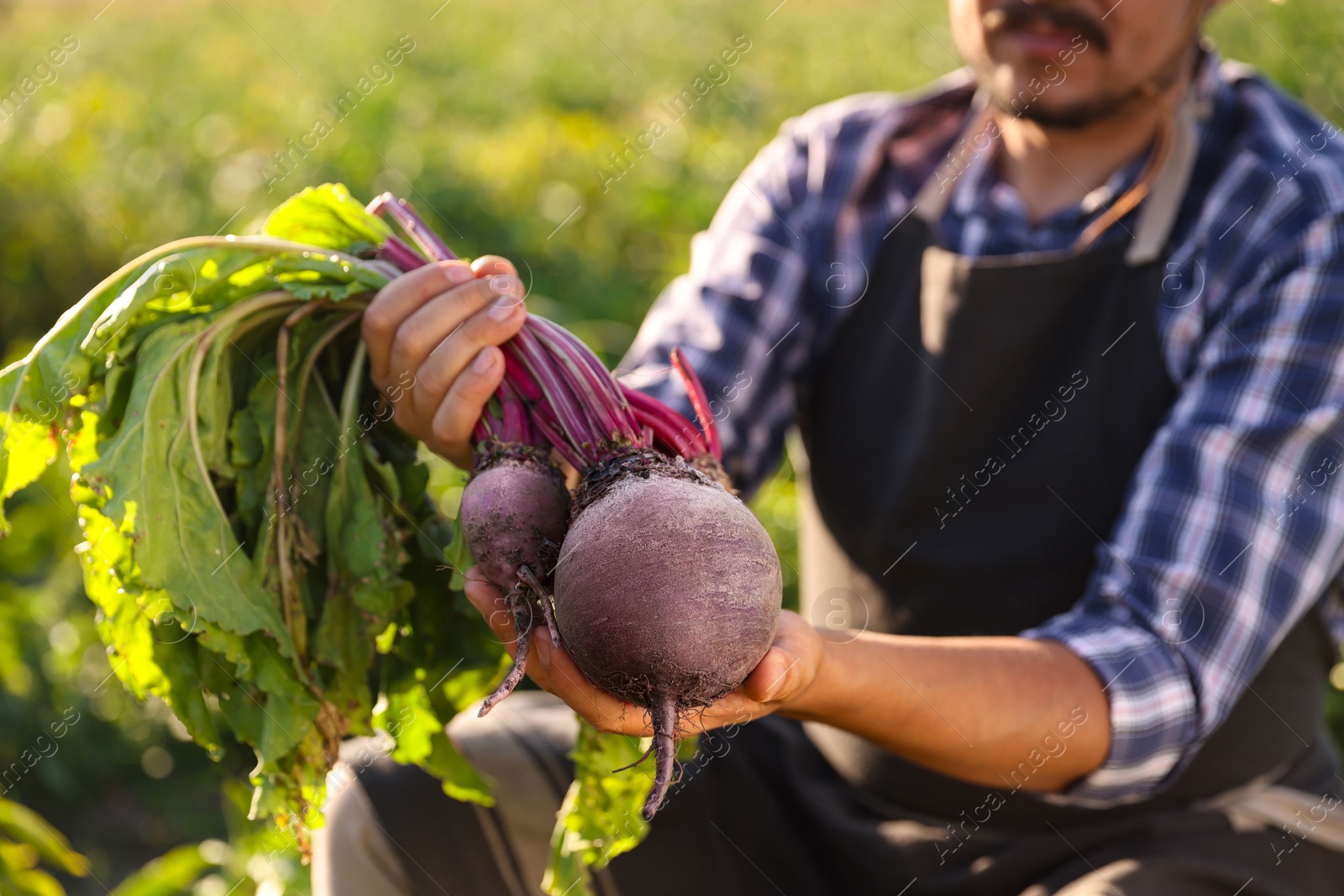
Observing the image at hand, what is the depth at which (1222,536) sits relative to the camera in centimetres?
175

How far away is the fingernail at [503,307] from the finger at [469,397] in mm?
50

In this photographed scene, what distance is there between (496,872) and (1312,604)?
5.32 ft

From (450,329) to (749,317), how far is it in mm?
912

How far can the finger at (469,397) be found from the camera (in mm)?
1578

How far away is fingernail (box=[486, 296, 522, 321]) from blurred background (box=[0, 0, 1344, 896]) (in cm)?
88

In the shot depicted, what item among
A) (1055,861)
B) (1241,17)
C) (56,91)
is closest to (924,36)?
(1241,17)

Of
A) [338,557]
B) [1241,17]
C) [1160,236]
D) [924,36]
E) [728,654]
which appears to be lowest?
[924,36]

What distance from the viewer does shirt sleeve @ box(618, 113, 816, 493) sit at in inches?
90.3

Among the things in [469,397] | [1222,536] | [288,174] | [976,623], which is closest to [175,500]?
[469,397]

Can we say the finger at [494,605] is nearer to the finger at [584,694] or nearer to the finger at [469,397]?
the finger at [584,694]

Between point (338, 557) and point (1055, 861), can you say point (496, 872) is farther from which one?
point (1055, 861)

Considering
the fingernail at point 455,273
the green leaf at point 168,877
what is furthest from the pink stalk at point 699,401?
the green leaf at point 168,877

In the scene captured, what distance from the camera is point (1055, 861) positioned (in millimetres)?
1889

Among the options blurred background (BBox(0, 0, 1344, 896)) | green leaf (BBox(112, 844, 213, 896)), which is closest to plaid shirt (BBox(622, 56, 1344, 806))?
blurred background (BBox(0, 0, 1344, 896))
